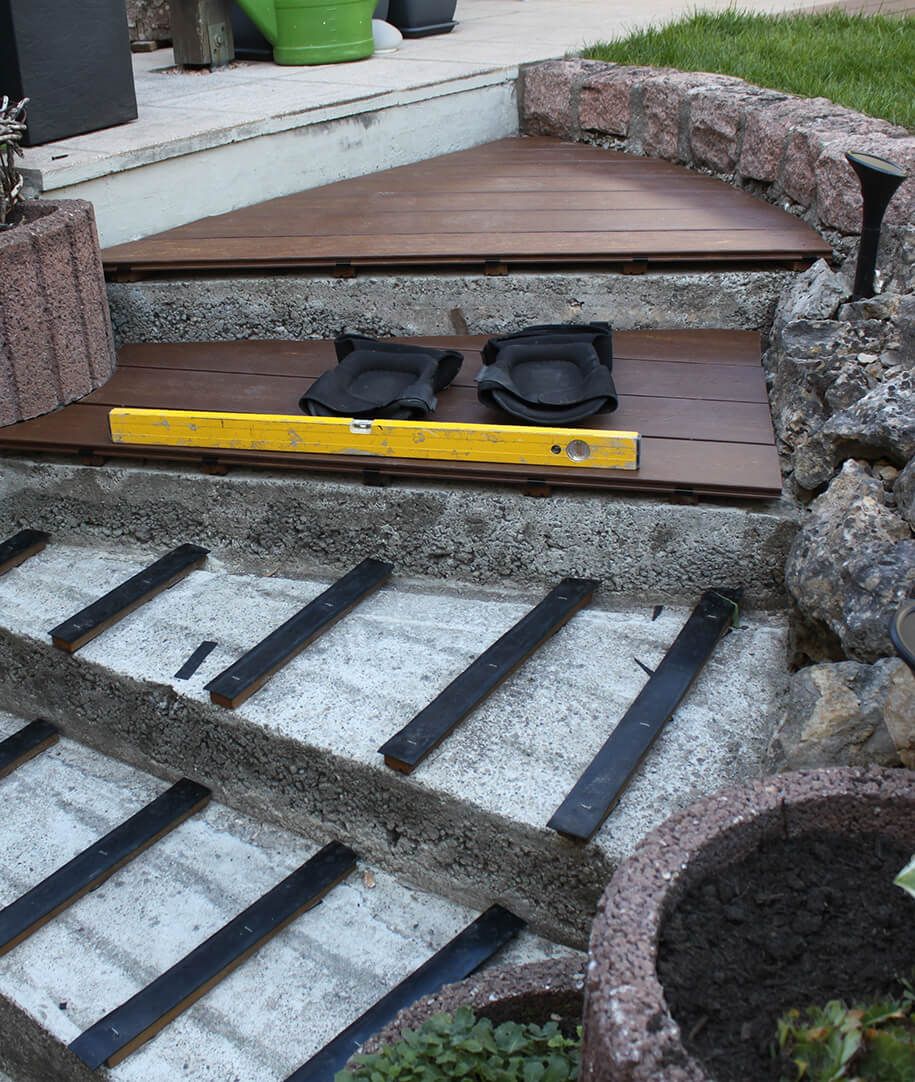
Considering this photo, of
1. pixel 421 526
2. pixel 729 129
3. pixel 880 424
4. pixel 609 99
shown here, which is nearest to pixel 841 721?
pixel 880 424

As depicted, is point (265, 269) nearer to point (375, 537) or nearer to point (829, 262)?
point (375, 537)

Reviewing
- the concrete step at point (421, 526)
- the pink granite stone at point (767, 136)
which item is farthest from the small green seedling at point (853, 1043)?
the pink granite stone at point (767, 136)

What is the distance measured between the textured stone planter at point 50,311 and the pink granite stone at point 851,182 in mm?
2022

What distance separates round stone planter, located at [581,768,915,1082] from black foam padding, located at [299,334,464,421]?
53.0 inches

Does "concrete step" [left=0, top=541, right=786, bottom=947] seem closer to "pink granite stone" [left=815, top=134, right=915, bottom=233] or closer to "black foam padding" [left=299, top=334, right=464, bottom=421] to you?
"black foam padding" [left=299, top=334, right=464, bottom=421]

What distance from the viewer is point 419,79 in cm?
395

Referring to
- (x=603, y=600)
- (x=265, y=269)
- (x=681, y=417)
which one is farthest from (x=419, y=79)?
(x=603, y=600)

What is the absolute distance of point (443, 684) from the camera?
2.19 meters

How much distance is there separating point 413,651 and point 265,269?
1389 mm

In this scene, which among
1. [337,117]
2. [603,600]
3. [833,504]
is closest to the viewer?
[833,504]

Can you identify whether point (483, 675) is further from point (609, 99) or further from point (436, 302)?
point (609, 99)

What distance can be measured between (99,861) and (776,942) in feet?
4.54

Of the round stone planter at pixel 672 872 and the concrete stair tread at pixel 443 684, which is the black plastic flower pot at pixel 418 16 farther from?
A: the round stone planter at pixel 672 872

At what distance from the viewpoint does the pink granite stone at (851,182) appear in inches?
106
